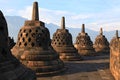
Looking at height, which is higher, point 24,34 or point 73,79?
point 24,34

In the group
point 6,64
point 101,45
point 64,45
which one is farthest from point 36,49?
point 101,45

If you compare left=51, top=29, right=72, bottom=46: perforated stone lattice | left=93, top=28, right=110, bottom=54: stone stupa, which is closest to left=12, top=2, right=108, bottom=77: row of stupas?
left=51, top=29, right=72, bottom=46: perforated stone lattice

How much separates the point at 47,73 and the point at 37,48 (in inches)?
80.4

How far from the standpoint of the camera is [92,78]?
15266mm

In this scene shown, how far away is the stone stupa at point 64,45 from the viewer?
25.5 meters

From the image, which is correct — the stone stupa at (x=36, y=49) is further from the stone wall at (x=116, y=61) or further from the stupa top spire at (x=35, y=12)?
the stone wall at (x=116, y=61)

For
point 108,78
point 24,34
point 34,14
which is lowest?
point 108,78

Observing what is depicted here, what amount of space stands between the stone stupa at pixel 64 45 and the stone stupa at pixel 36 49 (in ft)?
24.0

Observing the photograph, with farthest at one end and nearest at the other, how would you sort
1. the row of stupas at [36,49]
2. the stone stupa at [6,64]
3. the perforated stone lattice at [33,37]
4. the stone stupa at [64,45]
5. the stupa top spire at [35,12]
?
the stone stupa at [64,45] < the stupa top spire at [35,12] < the perforated stone lattice at [33,37] < the row of stupas at [36,49] < the stone stupa at [6,64]

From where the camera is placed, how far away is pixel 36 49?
17.2 m

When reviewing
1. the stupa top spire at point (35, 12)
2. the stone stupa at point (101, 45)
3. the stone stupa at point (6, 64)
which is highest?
the stupa top spire at point (35, 12)

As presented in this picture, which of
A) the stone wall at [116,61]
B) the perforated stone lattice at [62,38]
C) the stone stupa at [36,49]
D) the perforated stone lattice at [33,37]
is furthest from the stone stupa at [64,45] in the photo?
the stone wall at [116,61]

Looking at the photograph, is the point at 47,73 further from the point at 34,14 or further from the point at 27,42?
the point at 34,14

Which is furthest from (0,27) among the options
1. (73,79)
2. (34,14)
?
(34,14)
